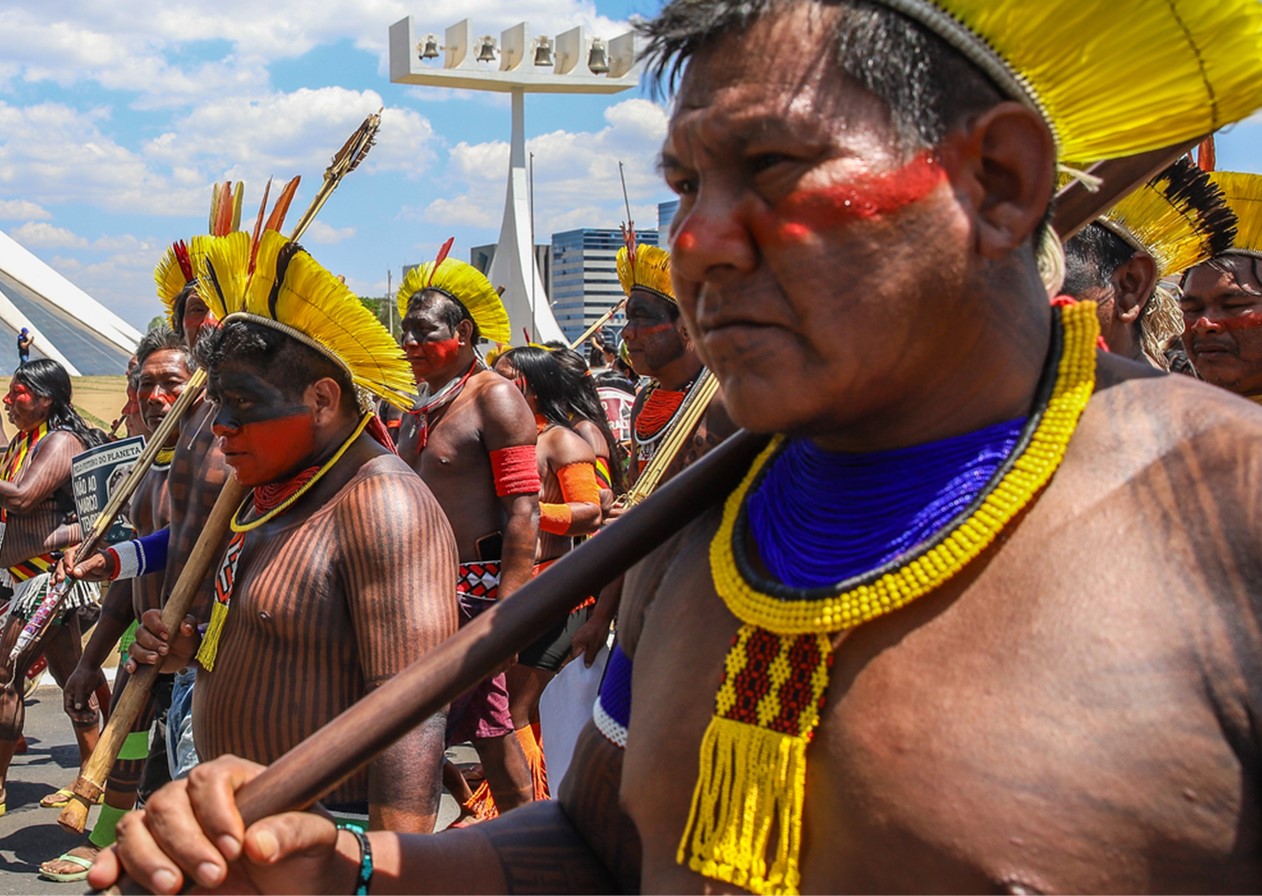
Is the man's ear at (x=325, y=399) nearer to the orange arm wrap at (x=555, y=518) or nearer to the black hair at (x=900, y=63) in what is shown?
the black hair at (x=900, y=63)

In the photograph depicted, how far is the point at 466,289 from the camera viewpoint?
7.00 m

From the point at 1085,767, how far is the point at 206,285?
334 cm

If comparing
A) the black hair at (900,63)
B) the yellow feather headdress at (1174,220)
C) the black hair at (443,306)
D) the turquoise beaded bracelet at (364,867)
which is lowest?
the turquoise beaded bracelet at (364,867)

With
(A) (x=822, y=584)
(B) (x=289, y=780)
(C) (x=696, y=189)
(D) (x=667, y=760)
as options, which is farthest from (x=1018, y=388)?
(B) (x=289, y=780)

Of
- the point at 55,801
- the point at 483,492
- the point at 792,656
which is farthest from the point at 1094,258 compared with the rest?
the point at 55,801

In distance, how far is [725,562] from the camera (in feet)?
5.13

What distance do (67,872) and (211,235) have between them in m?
2.85

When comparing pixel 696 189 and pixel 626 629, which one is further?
pixel 626 629

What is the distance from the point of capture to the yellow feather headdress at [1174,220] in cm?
306

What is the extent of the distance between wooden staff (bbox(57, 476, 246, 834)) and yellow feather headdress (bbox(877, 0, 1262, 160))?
261cm

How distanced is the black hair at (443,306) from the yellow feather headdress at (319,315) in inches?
109

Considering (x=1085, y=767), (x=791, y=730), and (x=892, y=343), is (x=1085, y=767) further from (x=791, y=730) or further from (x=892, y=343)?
(x=892, y=343)

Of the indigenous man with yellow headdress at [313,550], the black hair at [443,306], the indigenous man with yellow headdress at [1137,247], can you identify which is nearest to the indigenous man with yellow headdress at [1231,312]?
the indigenous man with yellow headdress at [1137,247]

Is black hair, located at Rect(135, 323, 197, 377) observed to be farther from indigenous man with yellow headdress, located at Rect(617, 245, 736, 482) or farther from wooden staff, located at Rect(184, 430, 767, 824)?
wooden staff, located at Rect(184, 430, 767, 824)
